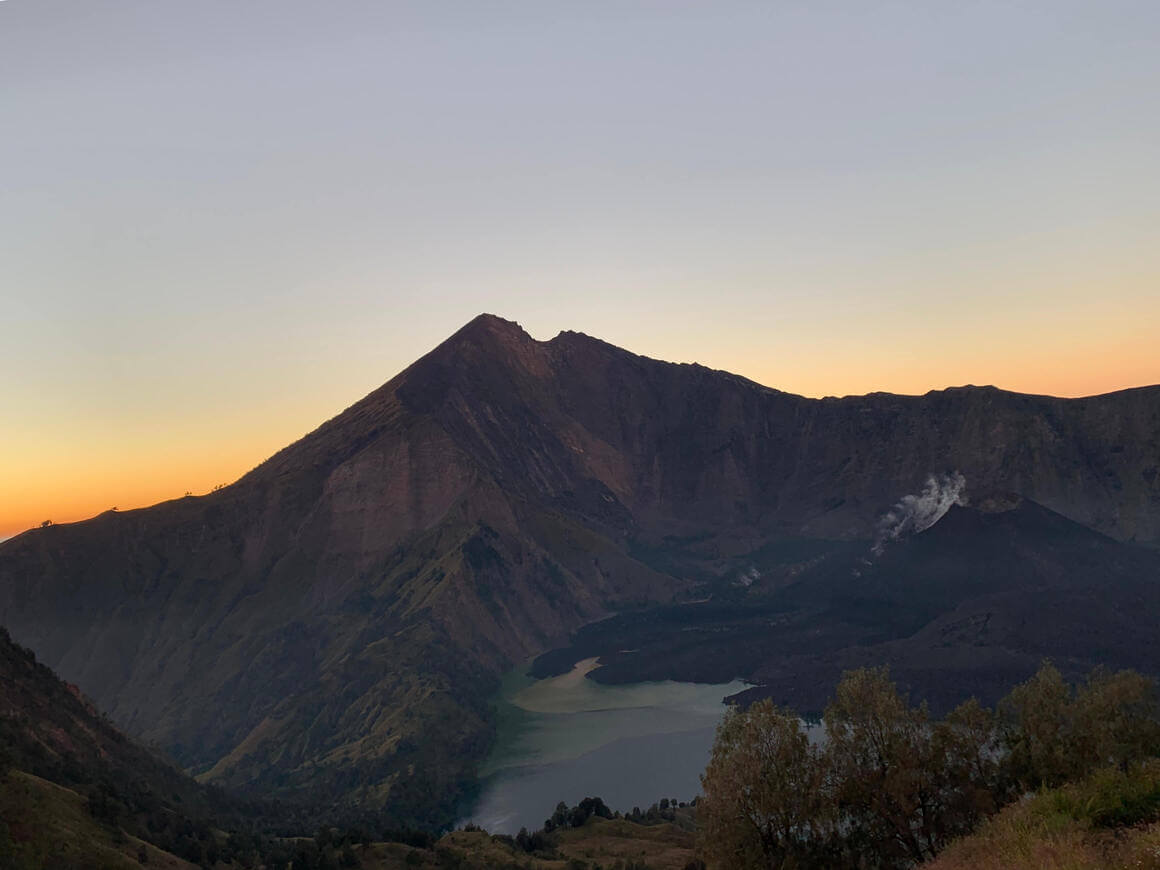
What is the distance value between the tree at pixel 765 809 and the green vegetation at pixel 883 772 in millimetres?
61

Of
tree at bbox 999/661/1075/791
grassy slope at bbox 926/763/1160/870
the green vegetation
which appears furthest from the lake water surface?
grassy slope at bbox 926/763/1160/870

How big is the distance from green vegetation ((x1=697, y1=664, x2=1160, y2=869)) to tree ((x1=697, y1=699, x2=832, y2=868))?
0.20 feet

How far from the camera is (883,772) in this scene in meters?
53.2

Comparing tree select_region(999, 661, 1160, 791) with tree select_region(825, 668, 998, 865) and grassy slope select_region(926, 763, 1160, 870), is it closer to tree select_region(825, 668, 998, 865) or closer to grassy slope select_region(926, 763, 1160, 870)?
tree select_region(825, 668, 998, 865)

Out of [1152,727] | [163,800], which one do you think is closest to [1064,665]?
[1152,727]

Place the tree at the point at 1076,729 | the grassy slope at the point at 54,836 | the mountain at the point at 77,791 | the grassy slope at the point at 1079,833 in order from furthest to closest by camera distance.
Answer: the mountain at the point at 77,791, the grassy slope at the point at 54,836, the tree at the point at 1076,729, the grassy slope at the point at 1079,833

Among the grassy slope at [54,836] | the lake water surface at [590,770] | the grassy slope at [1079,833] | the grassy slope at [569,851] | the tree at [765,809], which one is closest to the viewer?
the grassy slope at [1079,833]

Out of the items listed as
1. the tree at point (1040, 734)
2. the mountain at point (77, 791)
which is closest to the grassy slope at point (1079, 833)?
the tree at point (1040, 734)

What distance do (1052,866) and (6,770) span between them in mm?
68726

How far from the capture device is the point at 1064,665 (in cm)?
18562

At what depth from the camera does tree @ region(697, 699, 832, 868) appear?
51.1m

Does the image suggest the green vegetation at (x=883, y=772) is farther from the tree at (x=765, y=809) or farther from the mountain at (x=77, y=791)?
the mountain at (x=77, y=791)

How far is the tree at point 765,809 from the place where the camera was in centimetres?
5106

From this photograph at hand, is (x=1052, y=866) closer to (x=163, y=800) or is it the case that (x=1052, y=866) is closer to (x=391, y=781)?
(x=163, y=800)
